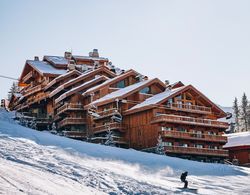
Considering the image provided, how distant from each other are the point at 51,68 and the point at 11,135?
122 feet

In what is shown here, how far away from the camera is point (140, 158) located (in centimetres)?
3102

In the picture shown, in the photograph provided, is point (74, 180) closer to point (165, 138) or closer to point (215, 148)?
A: point (165, 138)

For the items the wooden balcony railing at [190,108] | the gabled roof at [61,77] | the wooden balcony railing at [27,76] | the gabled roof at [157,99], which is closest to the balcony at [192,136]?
the wooden balcony railing at [190,108]

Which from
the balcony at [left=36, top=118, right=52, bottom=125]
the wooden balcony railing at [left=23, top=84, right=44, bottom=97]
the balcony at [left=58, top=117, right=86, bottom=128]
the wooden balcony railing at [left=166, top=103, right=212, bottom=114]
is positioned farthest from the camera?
the wooden balcony railing at [left=23, top=84, right=44, bottom=97]

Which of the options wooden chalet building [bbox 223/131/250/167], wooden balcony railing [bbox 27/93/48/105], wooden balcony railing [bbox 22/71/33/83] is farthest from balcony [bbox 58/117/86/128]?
wooden chalet building [bbox 223/131/250/167]

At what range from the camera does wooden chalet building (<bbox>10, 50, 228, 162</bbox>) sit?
46.2m

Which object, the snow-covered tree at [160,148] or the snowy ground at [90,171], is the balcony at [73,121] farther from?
the snowy ground at [90,171]

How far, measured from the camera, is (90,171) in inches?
859

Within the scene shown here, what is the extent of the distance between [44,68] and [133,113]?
21.7m

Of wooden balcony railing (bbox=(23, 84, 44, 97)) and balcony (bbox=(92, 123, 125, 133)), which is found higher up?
wooden balcony railing (bbox=(23, 84, 44, 97))

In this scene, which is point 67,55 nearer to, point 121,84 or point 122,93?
point 121,84

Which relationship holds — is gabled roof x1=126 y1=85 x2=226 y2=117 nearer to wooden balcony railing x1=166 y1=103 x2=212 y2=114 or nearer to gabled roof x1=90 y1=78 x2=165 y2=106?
wooden balcony railing x1=166 y1=103 x2=212 y2=114

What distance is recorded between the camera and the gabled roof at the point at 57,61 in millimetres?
65625

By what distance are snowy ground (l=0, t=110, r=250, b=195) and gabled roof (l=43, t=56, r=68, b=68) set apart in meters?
32.7
